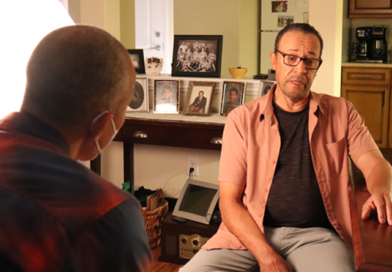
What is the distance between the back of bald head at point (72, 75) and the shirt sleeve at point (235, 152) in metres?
1.00

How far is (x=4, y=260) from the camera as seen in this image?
607 mm

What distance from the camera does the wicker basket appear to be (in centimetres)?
271

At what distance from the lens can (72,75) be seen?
2.41ft

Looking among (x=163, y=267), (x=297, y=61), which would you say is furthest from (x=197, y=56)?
(x=163, y=267)

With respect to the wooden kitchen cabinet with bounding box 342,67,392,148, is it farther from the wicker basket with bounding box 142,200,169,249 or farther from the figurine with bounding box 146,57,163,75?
the wicker basket with bounding box 142,200,169,249

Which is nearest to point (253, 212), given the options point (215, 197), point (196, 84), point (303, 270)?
point (303, 270)

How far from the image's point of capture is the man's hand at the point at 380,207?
1.21 metres

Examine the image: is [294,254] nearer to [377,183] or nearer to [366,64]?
[377,183]

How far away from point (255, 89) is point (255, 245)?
4.57 feet

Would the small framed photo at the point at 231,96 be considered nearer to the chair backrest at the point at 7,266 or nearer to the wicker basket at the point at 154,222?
the wicker basket at the point at 154,222

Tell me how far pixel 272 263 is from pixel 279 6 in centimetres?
433

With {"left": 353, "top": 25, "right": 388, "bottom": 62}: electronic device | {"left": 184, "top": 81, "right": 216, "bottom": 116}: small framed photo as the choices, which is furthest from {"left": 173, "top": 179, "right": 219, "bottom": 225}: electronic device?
{"left": 353, "top": 25, "right": 388, "bottom": 62}: electronic device

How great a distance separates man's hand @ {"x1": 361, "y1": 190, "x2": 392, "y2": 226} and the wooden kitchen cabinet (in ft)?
11.6

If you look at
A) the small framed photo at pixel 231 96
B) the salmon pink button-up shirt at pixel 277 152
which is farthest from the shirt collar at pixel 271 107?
the small framed photo at pixel 231 96
